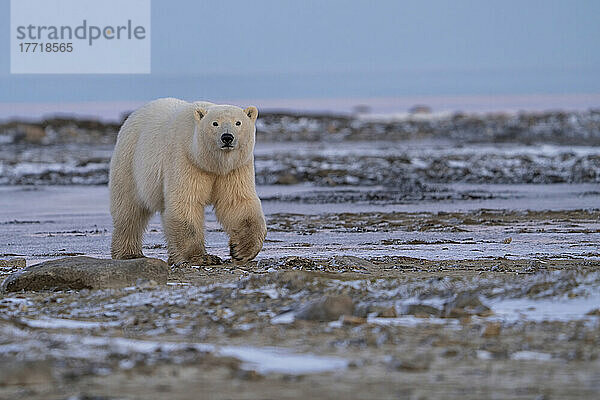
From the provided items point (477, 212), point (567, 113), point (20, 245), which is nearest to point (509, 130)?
point (567, 113)

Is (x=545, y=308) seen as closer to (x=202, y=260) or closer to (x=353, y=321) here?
(x=353, y=321)

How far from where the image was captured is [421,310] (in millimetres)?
5043

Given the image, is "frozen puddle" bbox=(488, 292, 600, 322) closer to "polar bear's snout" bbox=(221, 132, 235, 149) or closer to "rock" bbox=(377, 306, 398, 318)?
"rock" bbox=(377, 306, 398, 318)

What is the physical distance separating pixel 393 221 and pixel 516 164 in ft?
41.0

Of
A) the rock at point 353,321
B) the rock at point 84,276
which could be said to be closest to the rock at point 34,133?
the rock at point 84,276

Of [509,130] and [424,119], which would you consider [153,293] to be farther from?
[424,119]

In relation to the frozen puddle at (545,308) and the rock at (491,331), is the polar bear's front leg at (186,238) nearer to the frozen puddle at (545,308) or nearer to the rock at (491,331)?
the frozen puddle at (545,308)

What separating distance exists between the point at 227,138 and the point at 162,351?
13.7ft

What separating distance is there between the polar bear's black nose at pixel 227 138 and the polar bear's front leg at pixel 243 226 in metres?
0.73

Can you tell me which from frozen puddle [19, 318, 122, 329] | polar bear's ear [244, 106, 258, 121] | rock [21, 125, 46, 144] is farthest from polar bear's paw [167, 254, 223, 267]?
rock [21, 125, 46, 144]

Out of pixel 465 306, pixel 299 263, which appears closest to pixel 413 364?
pixel 465 306

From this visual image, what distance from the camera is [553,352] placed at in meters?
4.05

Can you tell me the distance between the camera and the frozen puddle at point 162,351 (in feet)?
12.8

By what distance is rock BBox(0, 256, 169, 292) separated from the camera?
6.52 metres
